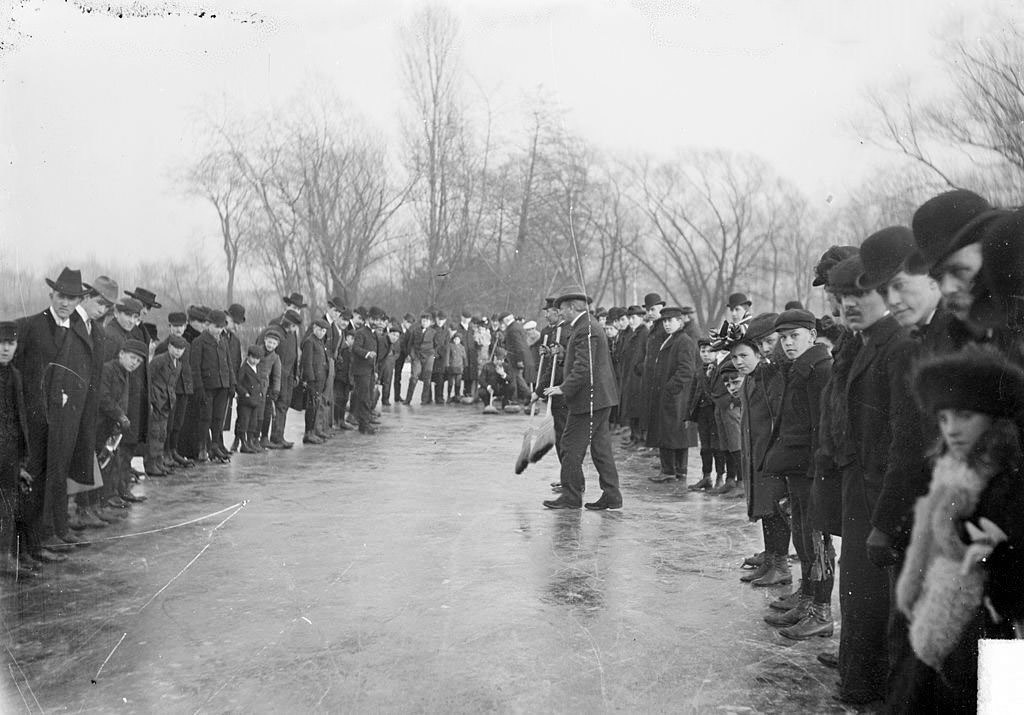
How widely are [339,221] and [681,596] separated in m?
5.41

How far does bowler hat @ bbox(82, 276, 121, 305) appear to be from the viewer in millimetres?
5816

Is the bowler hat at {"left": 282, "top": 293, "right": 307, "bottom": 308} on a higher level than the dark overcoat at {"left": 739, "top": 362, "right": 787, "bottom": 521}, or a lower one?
higher

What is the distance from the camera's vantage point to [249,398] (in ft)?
34.1

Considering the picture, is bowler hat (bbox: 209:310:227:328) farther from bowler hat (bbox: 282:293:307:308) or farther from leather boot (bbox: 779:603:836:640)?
leather boot (bbox: 779:603:836:640)

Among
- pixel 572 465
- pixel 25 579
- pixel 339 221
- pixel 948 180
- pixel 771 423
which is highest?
pixel 339 221

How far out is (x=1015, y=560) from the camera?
2426 millimetres

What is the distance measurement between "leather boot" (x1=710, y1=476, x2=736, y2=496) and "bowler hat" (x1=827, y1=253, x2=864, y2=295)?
16.8 feet

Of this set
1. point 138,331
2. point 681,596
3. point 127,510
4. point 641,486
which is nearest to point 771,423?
point 681,596

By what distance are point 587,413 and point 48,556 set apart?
4157 millimetres

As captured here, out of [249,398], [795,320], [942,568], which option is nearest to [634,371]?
[249,398]

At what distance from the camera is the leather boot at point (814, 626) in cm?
419

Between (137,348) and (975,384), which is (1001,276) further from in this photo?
(137,348)

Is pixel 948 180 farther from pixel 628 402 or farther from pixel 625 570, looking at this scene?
pixel 628 402

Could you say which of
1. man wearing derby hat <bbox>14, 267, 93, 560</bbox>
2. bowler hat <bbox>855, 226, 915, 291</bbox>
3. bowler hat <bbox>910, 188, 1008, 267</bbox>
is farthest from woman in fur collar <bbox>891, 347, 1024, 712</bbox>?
man wearing derby hat <bbox>14, 267, 93, 560</bbox>
